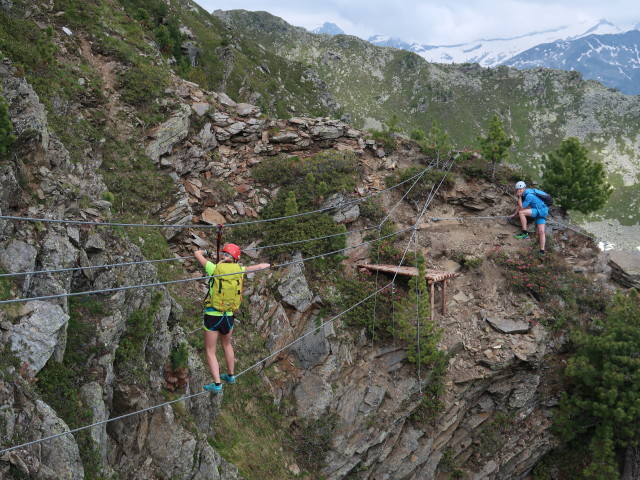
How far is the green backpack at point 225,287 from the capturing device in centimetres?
824

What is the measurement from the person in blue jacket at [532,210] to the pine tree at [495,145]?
3199 mm

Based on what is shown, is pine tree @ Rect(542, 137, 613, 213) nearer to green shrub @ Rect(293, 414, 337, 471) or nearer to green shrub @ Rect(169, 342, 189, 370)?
green shrub @ Rect(293, 414, 337, 471)

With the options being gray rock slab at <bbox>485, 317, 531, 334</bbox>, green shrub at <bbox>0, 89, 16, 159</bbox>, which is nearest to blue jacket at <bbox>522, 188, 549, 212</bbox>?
gray rock slab at <bbox>485, 317, 531, 334</bbox>

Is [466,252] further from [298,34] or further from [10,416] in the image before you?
[298,34]

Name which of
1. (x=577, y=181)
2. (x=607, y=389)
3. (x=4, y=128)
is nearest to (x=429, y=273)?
(x=607, y=389)

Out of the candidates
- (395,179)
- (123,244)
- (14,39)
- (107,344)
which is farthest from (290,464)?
(14,39)

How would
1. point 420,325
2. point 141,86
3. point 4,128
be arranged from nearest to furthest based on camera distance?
point 4,128
point 420,325
point 141,86

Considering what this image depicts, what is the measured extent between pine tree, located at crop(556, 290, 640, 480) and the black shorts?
1677 cm

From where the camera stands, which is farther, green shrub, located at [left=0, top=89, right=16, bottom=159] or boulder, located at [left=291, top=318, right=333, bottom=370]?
boulder, located at [left=291, top=318, right=333, bottom=370]

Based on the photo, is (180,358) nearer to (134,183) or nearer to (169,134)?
(134,183)

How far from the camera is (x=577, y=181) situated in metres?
22.7

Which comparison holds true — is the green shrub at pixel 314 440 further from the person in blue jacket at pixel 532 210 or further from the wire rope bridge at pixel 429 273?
the person in blue jacket at pixel 532 210

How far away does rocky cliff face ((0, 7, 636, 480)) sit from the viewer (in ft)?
28.9

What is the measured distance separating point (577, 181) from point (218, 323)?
73.4 ft
